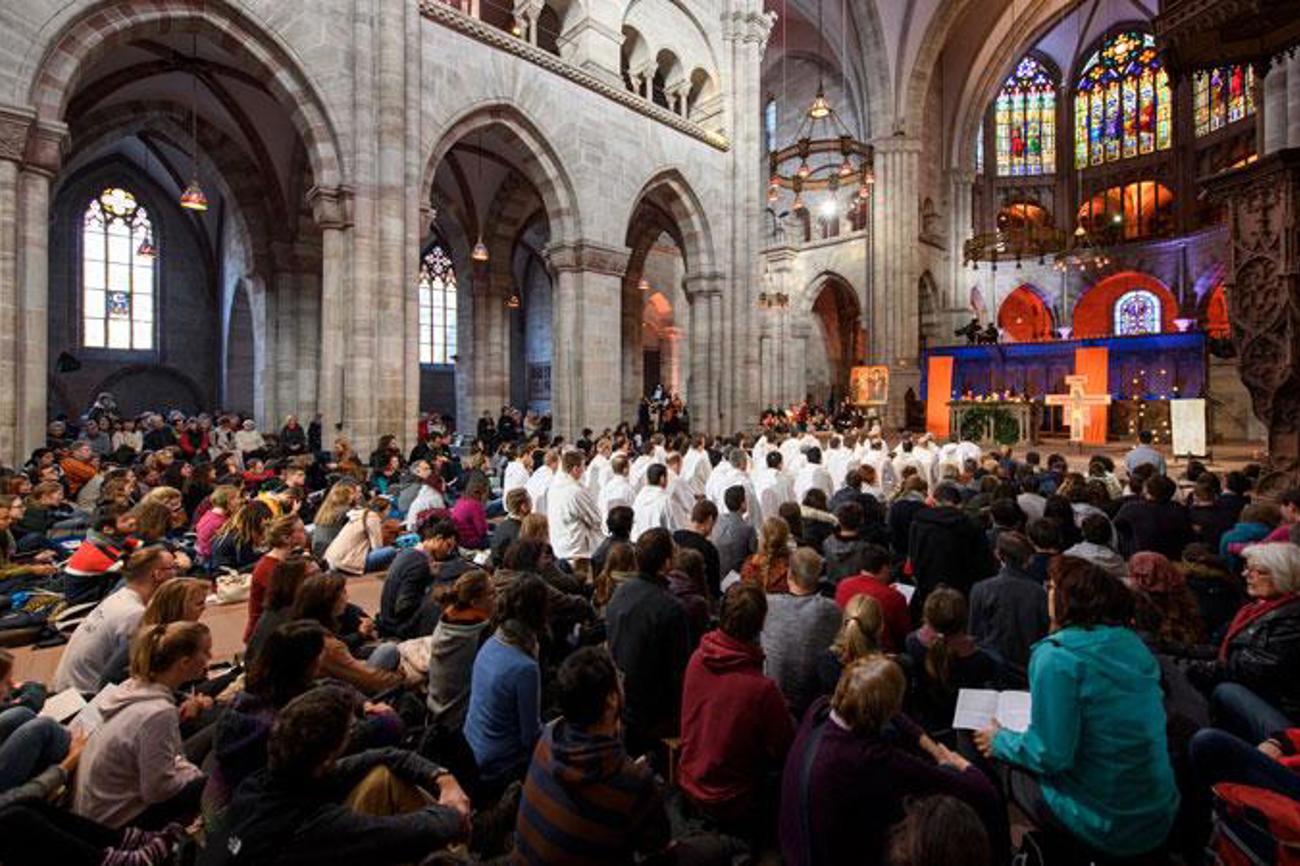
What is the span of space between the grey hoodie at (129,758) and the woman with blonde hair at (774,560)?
3.07 metres

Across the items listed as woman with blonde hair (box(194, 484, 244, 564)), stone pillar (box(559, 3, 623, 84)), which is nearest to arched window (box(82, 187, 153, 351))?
stone pillar (box(559, 3, 623, 84))

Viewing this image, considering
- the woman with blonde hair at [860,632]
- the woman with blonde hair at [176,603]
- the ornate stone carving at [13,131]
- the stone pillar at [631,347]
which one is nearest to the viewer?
the woman with blonde hair at [860,632]

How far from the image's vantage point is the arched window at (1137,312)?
31641mm

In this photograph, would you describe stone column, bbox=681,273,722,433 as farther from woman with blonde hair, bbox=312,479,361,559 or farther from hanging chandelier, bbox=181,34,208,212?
woman with blonde hair, bbox=312,479,361,559

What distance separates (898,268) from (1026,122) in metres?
16.8

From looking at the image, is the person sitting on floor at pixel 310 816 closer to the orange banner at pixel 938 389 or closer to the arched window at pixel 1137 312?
the orange banner at pixel 938 389

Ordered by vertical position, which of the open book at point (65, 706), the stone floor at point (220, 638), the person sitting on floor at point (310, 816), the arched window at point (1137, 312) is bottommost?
the stone floor at point (220, 638)

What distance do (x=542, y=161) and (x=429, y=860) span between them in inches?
578

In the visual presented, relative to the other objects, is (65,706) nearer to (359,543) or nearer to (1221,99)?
(359,543)

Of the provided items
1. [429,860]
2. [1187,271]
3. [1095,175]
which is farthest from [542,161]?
[1095,175]

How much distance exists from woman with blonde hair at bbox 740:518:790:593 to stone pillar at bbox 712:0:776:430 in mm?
14431

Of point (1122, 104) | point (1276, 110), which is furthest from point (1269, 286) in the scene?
point (1122, 104)

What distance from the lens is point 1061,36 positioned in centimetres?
3372

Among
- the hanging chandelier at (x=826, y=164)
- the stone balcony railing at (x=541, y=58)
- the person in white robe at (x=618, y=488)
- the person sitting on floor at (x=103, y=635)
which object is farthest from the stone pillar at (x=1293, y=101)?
the person sitting on floor at (x=103, y=635)
